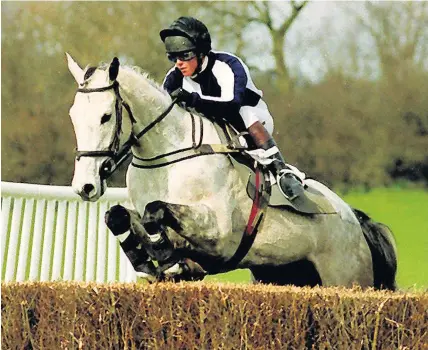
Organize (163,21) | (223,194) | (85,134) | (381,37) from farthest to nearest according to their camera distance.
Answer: (163,21) → (381,37) → (223,194) → (85,134)

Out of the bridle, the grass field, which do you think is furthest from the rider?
the grass field

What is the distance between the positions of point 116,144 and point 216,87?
1.95ft

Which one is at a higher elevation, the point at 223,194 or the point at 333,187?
the point at 333,187

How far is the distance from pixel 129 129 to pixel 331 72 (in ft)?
17.2

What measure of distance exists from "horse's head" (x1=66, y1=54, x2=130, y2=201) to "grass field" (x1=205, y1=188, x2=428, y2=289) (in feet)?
14.3

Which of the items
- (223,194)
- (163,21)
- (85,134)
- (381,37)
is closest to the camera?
(85,134)

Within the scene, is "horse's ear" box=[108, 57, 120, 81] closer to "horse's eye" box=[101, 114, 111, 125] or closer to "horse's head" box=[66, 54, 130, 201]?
"horse's head" box=[66, 54, 130, 201]

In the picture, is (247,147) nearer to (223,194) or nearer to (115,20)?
(223,194)

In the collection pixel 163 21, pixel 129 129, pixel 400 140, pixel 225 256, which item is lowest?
pixel 225 256

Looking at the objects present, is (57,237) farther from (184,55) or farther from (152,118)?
(184,55)

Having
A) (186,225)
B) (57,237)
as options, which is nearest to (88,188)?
(186,225)

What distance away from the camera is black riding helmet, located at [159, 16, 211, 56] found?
4398 millimetres

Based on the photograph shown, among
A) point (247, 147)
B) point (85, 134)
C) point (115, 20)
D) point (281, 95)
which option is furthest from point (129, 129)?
point (115, 20)

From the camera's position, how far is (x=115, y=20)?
9.98 m
